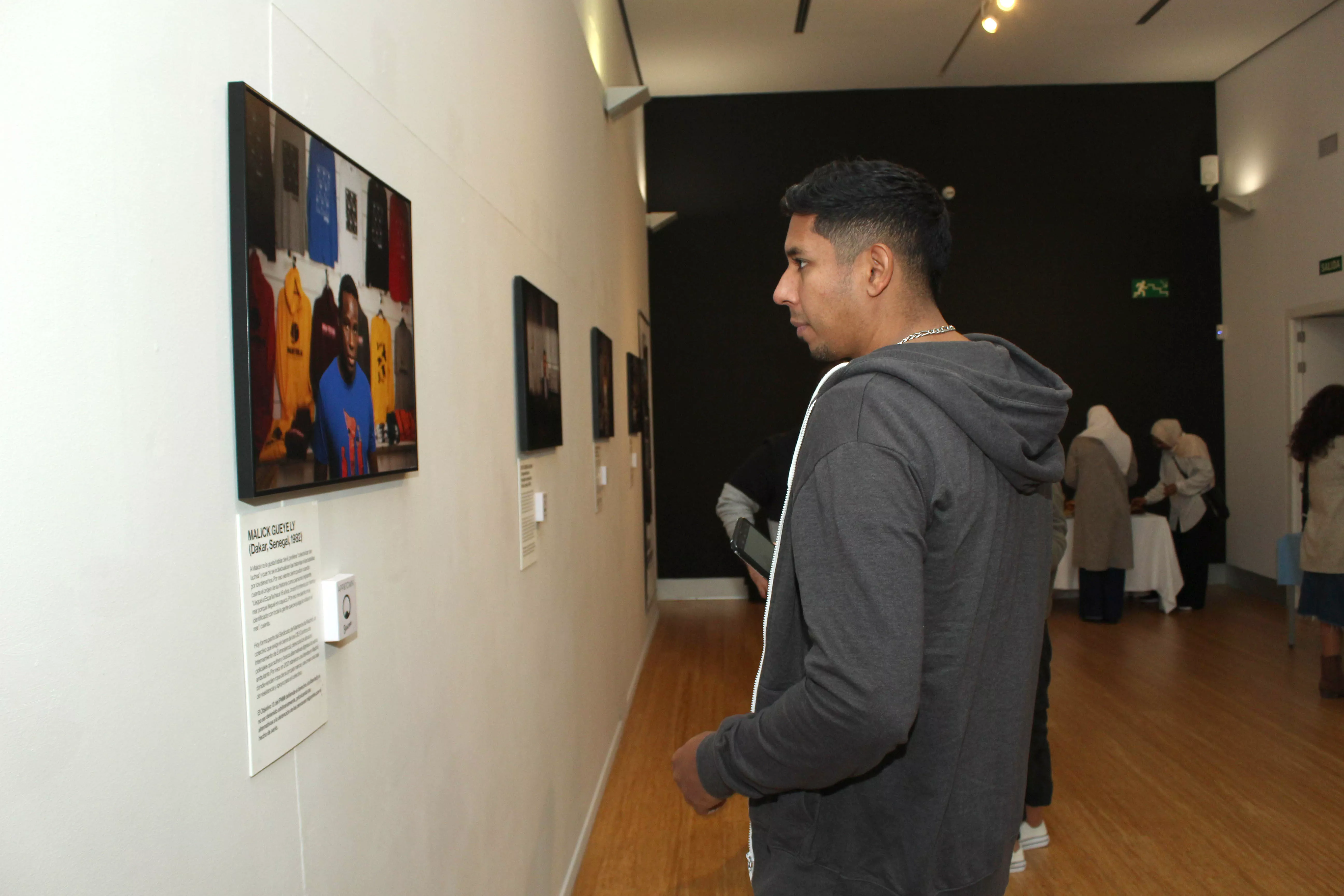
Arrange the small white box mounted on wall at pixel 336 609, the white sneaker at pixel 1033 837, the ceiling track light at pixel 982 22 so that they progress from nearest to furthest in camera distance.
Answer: the small white box mounted on wall at pixel 336 609 → the white sneaker at pixel 1033 837 → the ceiling track light at pixel 982 22

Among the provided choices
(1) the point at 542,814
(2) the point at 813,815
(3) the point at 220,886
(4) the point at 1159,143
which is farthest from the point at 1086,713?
(4) the point at 1159,143

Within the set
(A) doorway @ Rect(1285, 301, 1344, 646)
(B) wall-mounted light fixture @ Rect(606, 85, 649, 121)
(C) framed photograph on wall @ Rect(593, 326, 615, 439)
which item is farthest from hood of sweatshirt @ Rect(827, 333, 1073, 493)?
(A) doorway @ Rect(1285, 301, 1344, 646)

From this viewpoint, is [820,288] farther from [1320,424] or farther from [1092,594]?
[1092,594]

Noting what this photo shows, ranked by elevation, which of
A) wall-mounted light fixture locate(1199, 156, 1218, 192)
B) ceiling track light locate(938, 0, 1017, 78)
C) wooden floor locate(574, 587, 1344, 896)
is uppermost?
ceiling track light locate(938, 0, 1017, 78)

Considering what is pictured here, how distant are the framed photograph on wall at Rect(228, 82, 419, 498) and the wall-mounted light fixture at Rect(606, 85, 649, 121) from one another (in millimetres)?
3627

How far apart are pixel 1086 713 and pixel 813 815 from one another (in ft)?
13.9

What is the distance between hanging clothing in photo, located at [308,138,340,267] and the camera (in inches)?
45.8

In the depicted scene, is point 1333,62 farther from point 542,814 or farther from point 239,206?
point 239,206

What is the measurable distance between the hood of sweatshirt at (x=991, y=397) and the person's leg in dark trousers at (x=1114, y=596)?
649cm

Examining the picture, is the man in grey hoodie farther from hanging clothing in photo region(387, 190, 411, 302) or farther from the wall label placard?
the wall label placard

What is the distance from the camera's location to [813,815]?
123 cm

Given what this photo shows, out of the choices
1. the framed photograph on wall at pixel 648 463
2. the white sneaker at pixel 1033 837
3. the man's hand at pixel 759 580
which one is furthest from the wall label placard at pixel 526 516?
the framed photograph on wall at pixel 648 463

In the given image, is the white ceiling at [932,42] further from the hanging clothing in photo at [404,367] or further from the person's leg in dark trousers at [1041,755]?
the hanging clothing in photo at [404,367]

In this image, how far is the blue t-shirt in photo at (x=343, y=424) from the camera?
117 cm
